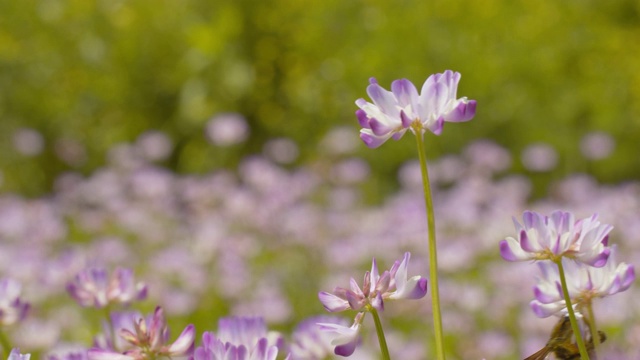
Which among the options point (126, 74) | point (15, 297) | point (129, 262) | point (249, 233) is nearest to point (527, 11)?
point (126, 74)

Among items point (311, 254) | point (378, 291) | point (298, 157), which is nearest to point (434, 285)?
point (378, 291)

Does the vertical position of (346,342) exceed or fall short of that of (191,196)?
it falls short

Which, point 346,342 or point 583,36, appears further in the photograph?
point 583,36

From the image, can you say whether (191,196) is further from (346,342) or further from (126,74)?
(346,342)

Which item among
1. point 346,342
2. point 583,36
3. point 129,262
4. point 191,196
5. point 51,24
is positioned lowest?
point 346,342

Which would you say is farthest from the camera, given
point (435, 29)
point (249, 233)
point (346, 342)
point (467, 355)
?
point (435, 29)

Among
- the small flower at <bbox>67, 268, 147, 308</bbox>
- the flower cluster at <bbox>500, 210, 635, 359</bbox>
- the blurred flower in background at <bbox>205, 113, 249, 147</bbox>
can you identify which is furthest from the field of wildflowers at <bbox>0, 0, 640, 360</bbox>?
the flower cluster at <bbox>500, 210, 635, 359</bbox>
